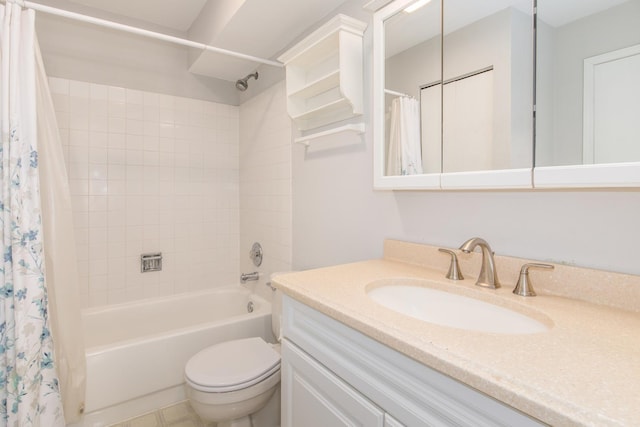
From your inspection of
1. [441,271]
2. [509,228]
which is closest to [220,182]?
[441,271]

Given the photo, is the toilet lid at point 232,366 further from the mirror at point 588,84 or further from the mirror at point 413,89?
the mirror at point 588,84

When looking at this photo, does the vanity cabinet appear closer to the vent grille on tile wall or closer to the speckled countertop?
the speckled countertop

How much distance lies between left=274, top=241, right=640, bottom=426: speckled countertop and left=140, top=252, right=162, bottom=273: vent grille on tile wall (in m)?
1.79

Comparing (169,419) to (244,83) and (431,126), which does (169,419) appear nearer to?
(431,126)

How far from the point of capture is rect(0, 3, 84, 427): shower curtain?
1.31 meters

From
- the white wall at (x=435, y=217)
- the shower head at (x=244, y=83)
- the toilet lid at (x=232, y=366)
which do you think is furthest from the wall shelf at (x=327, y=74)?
the toilet lid at (x=232, y=366)

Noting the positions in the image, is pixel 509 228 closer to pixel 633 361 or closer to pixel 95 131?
pixel 633 361

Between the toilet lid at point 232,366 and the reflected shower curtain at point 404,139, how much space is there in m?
1.01

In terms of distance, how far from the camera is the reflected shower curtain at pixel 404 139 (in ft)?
4.09

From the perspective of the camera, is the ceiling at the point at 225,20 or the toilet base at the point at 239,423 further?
the ceiling at the point at 225,20

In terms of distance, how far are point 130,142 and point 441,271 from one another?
7.61 feet

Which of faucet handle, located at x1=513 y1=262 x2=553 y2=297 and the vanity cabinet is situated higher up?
faucet handle, located at x1=513 y1=262 x2=553 y2=297

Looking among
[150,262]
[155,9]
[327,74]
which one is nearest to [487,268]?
[327,74]

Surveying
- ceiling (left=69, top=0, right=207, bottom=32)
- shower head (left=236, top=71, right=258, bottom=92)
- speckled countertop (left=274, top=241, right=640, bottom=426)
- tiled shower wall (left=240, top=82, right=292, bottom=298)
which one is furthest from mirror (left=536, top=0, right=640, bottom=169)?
ceiling (left=69, top=0, right=207, bottom=32)
